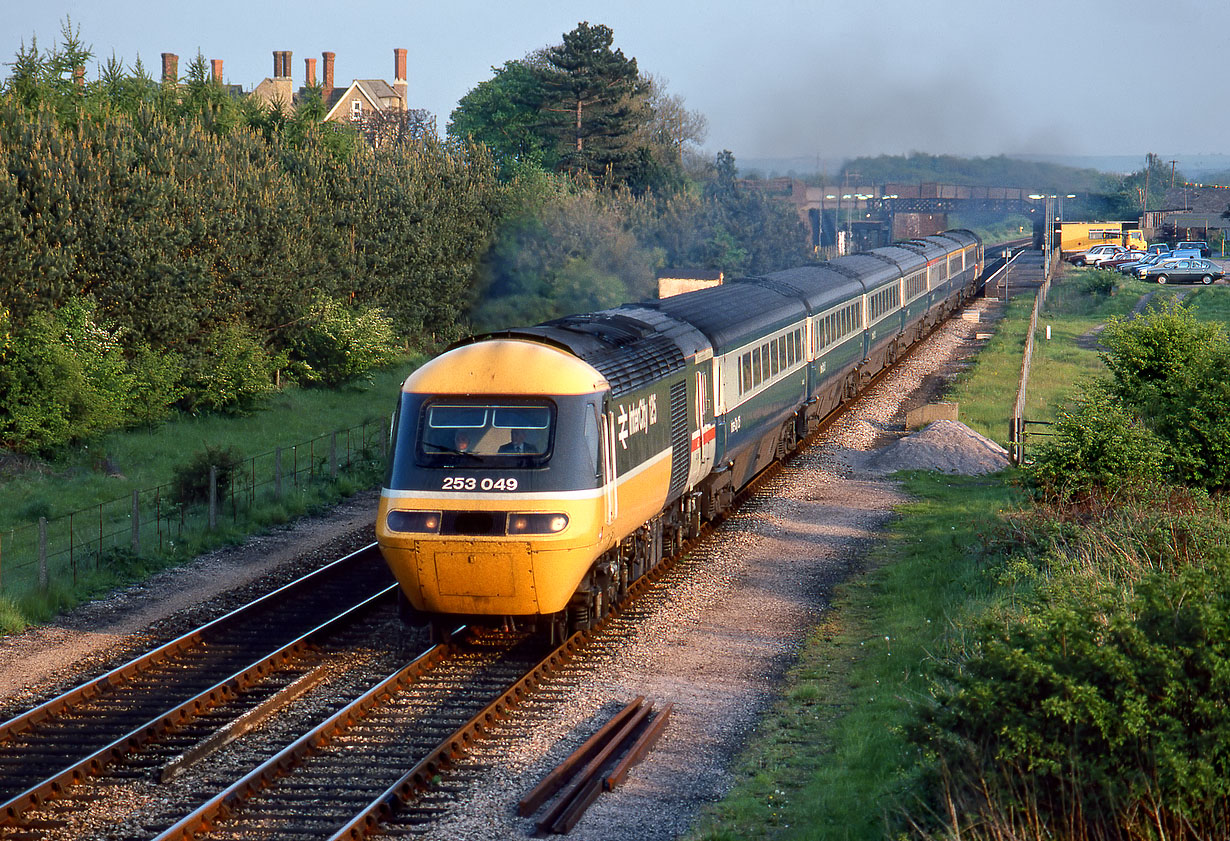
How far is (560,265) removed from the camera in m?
45.4

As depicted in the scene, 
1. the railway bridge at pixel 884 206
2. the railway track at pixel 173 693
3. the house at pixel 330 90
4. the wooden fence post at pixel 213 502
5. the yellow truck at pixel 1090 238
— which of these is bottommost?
the railway track at pixel 173 693

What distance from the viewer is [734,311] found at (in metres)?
20.8

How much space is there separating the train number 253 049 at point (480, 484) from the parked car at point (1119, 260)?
7283 cm

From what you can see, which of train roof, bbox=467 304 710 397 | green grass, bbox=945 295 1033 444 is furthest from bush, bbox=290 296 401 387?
train roof, bbox=467 304 710 397

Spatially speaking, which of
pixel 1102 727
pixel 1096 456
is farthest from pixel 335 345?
pixel 1102 727

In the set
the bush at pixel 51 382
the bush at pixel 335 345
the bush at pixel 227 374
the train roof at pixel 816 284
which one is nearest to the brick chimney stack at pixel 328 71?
the bush at pixel 335 345

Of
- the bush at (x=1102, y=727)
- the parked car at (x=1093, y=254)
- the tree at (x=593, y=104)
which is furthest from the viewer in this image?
the parked car at (x=1093, y=254)

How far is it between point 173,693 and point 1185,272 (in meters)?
65.6

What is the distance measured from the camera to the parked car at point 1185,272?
2625 inches

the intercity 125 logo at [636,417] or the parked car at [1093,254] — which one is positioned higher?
the parked car at [1093,254]

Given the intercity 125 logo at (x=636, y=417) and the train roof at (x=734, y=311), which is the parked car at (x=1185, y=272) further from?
the intercity 125 logo at (x=636, y=417)

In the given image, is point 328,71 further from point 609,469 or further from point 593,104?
point 609,469

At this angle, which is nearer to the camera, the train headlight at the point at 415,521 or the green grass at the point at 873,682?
the green grass at the point at 873,682

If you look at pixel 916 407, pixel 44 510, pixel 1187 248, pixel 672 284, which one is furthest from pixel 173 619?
pixel 1187 248
